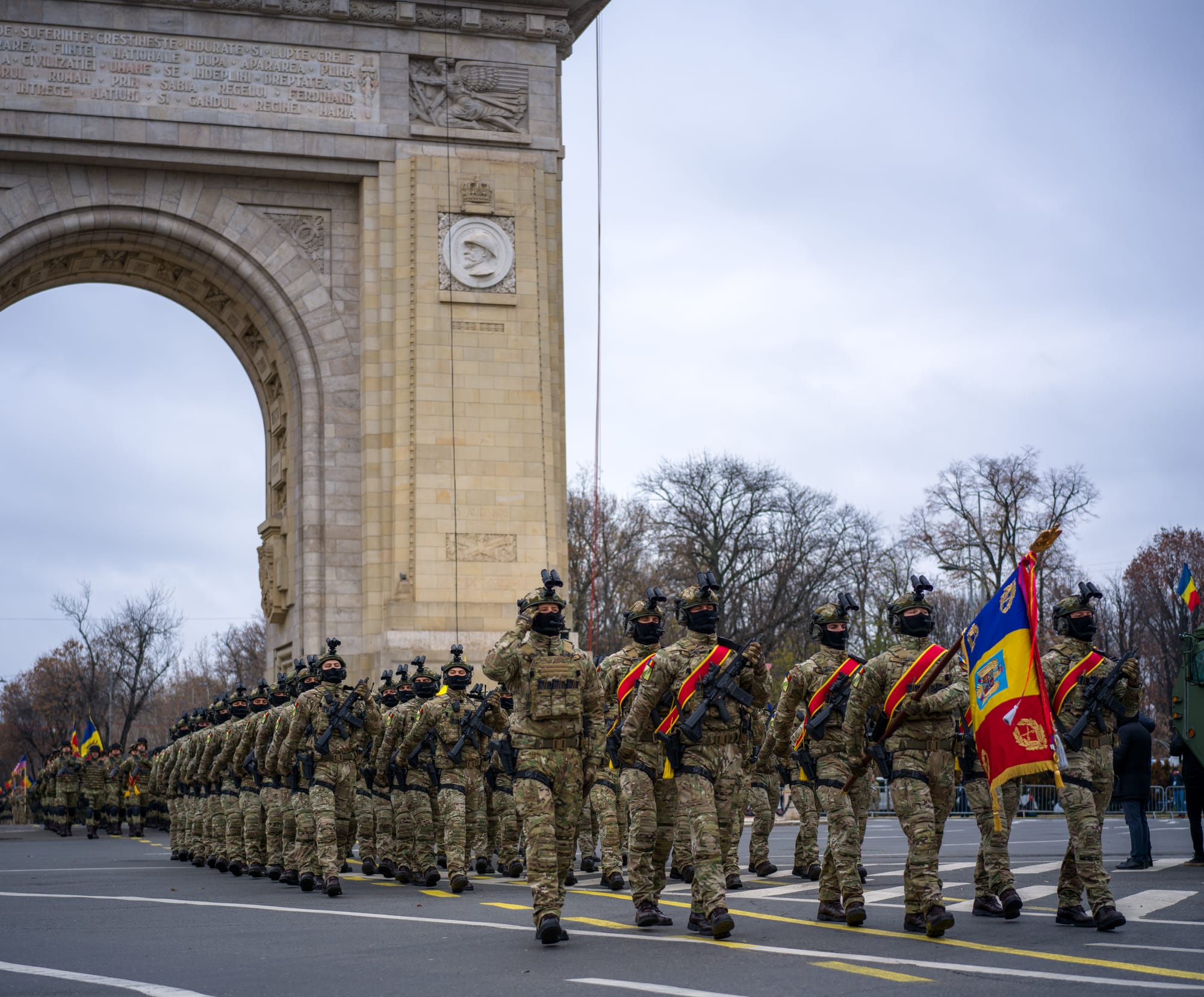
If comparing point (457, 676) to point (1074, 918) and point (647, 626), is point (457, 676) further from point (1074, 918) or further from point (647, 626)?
point (1074, 918)

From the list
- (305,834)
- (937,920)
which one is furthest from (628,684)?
(937,920)

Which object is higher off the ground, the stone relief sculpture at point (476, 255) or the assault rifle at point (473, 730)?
the stone relief sculpture at point (476, 255)

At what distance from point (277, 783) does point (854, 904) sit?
23.6ft

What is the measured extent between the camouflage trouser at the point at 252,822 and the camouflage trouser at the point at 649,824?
22.8ft

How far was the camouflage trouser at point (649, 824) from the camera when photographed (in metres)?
9.36

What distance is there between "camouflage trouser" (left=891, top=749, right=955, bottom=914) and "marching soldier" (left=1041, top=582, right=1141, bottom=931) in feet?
2.35

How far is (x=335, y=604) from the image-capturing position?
2614 cm

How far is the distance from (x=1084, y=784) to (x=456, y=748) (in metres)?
5.79

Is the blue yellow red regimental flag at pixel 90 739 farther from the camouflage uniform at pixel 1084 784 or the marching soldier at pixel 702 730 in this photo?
the camouflage uniform at pixel 1084 784

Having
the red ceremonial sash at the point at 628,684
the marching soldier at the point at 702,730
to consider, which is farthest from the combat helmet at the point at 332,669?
the marching soldier at the point at 702,730

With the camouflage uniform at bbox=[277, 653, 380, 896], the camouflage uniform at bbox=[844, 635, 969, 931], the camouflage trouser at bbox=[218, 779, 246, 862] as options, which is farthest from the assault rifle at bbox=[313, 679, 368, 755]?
the camouflage uniform at bbox=[844, 635, 969, 931]

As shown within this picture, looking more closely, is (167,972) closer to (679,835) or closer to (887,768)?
(887,768)

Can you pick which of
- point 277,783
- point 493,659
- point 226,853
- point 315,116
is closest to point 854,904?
point 493,659

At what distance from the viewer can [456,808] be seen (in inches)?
513
